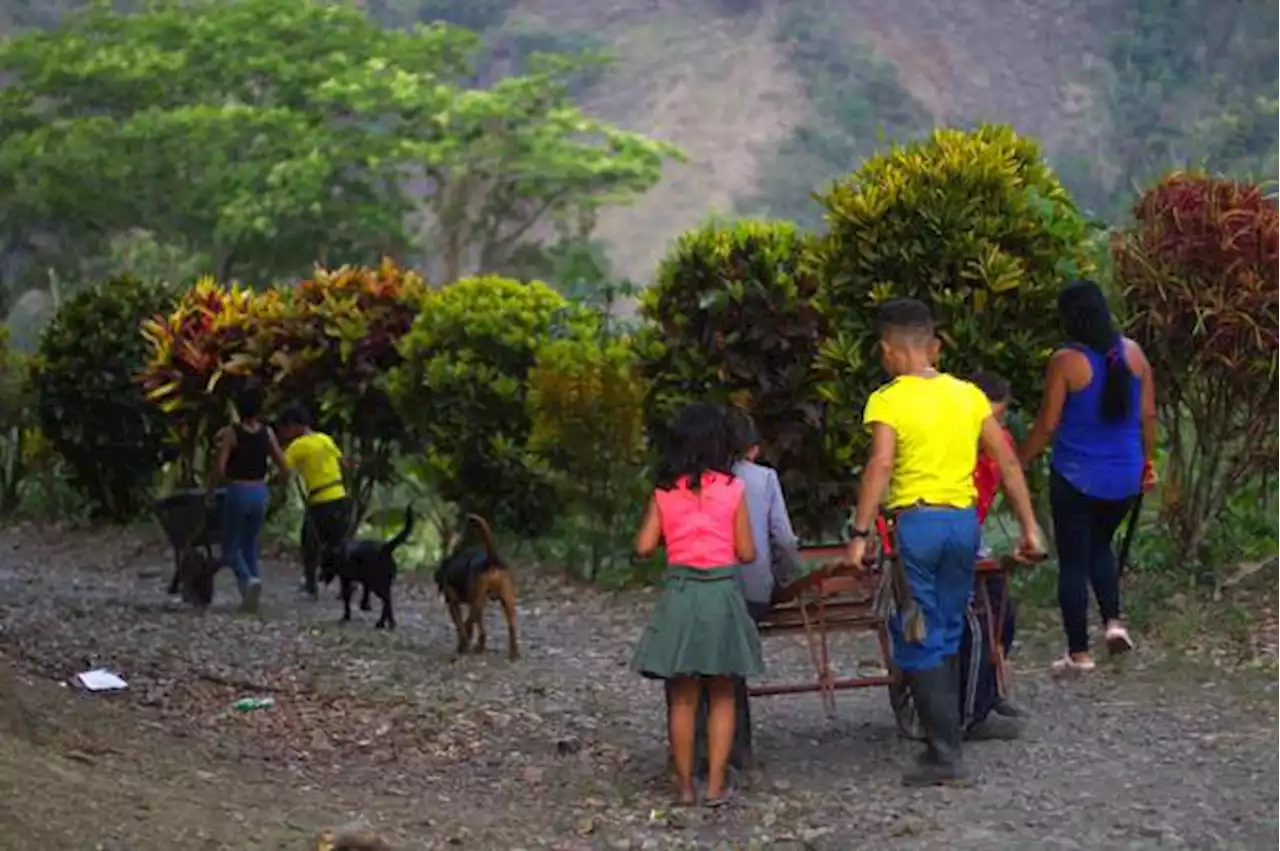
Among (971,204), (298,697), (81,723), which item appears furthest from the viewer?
(971,204)

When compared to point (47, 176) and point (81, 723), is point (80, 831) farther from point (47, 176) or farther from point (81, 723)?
point (47, 176)

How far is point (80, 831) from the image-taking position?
593cm

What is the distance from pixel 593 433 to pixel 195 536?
107 inches

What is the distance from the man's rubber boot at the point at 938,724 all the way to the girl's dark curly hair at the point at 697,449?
40.4 inches

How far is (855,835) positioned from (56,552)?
494 inches

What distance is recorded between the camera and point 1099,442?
371 inches

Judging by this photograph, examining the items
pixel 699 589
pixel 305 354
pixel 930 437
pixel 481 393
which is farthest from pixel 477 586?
pixel 305 354

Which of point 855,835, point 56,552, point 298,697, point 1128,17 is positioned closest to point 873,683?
point 855,835

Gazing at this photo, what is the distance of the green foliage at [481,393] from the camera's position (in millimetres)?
15156

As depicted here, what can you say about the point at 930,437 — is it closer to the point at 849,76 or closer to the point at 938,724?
the point at 938,724

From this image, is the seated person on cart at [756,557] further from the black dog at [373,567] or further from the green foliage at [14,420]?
the green foliage at [14,420]

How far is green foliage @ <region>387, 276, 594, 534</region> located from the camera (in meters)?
15.2

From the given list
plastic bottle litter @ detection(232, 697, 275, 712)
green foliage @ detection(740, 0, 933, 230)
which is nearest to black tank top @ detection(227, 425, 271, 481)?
plastic bottle litter @ detection(232, 697, 275, 712)

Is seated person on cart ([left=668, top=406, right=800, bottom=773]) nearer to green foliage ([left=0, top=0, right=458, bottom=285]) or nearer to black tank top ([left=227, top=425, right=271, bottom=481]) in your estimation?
black tank top ([left=227, top=425, right=271, bottom=481])
